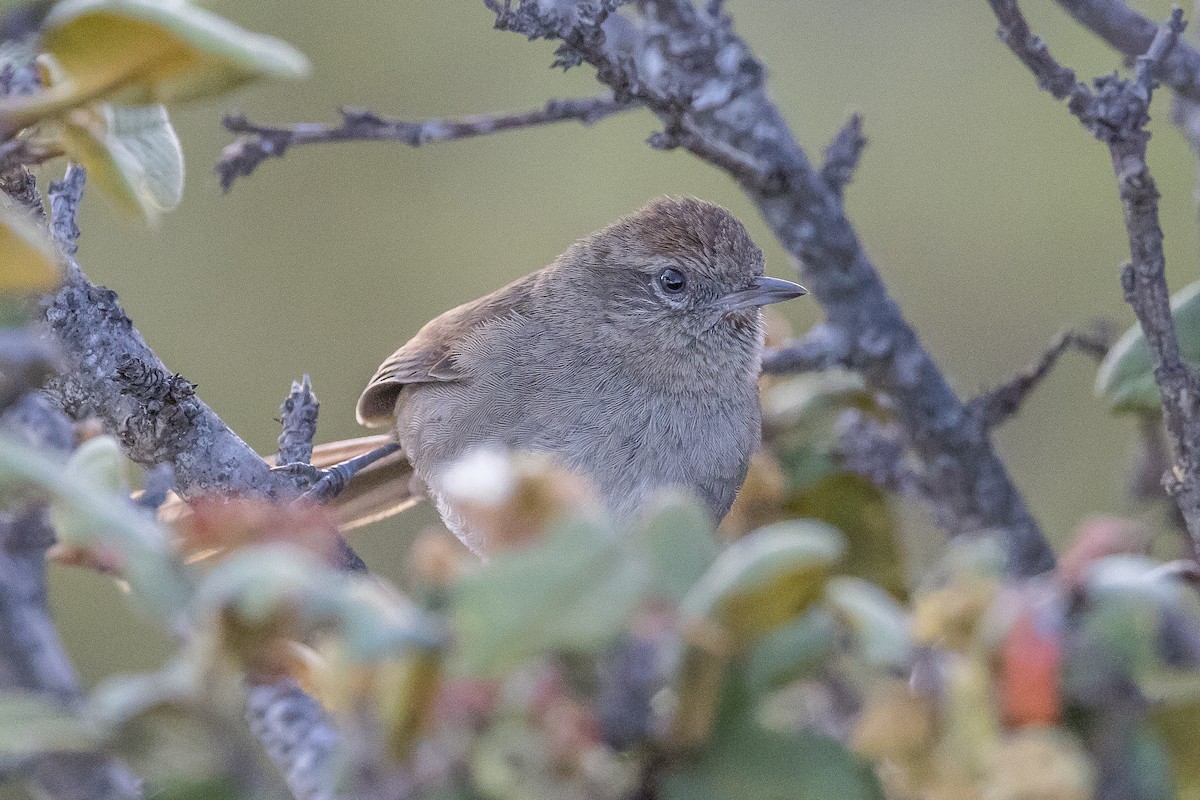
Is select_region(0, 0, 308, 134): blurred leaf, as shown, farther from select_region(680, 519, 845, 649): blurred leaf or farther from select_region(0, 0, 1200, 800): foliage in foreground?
select_region(680, 519, 845, 649): blurred leaf

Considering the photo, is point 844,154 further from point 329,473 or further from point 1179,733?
point 1179,733

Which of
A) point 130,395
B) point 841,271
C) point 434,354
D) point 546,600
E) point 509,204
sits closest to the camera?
point 546,600

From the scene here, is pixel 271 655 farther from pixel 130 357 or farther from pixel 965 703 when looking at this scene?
pixel 130 357

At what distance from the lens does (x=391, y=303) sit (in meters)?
8.48

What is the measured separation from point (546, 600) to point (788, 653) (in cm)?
28

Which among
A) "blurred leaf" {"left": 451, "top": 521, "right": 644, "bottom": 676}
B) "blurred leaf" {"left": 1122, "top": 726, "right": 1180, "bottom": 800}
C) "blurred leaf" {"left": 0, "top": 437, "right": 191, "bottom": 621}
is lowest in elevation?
"blurred leaf" {"left": 1122, "top": 726, "right": 1180, "bottom": 800}

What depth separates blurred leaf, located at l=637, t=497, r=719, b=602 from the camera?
1165 mm

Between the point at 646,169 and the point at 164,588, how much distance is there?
294 inches

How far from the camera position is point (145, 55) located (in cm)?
131

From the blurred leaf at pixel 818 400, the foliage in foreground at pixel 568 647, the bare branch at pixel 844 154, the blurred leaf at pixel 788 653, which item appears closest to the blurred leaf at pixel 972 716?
the foliage in foreground at pixel 568 647

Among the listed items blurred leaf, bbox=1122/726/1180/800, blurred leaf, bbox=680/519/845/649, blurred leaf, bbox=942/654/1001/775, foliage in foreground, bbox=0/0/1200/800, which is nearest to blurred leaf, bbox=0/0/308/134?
foliage in foreground, bbox=0/0/1200/800

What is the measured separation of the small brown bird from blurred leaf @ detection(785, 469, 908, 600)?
40.1 inches

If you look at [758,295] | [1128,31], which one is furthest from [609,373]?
[1128,31]

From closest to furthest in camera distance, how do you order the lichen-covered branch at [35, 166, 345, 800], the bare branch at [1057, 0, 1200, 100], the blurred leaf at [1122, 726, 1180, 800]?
the blurred leaf at [1122, 726, 1180, 800]
the lichen-covered branch at [35, 166, 345, 800]
the bare branch at [1057, 0, 1200, 100]
